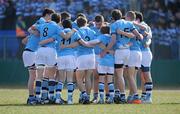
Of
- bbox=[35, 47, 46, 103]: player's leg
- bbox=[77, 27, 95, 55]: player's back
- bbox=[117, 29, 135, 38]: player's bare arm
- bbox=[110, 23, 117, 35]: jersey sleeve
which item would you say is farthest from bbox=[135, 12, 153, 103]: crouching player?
bbox=[35, 47, 46, 103]: player's leg

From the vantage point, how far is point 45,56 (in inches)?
762

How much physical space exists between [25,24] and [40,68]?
10602mm

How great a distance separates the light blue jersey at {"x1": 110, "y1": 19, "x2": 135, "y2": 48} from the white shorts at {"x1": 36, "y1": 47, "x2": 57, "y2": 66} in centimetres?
167

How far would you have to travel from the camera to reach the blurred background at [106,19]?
29047 millimetres

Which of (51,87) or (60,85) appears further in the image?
(51,87)

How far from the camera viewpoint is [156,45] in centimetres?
2880

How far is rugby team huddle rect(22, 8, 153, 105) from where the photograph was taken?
63.5ft

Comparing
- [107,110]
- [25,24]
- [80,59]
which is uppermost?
[25,24]

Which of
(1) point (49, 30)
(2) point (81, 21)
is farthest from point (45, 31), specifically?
(2) point (81, 21)

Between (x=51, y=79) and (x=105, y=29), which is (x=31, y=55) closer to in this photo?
(x=51, y=79)

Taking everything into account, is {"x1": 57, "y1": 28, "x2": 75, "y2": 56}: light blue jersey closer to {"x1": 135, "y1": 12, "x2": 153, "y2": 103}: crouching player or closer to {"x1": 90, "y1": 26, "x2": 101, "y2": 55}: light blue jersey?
{"x1": 90, "y1": 26, "x2": 101, "y2": 55}: light blue jersey

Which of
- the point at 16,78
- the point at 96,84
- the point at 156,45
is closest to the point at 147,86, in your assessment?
the point at 96,84

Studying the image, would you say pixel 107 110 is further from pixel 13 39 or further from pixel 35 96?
pixel 13 39

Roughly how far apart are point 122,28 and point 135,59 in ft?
3.00
